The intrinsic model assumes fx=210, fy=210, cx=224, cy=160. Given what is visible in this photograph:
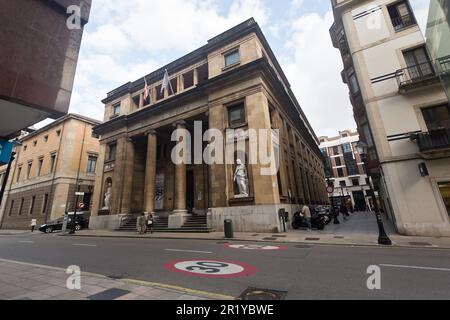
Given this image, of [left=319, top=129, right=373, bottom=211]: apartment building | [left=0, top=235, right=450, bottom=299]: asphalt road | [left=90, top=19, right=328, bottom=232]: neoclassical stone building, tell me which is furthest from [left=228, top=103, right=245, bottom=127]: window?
[left=319, top=129, right=373, bottom=211]: apartment building

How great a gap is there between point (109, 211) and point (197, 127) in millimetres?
13202

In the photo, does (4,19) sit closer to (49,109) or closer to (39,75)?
(39,75)

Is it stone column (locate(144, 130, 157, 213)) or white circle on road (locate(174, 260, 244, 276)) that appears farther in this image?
stone column (locate(144, 130, 157, 213))

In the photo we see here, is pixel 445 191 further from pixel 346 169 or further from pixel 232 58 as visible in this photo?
pixel 346 169

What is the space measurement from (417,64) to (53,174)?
42.1 m

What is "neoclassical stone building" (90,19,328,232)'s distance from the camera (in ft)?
52.4

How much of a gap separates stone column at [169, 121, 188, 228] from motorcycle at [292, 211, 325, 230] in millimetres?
A: 9137

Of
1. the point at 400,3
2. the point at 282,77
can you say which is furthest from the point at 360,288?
the point at 282,77

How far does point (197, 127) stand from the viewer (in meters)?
21.6

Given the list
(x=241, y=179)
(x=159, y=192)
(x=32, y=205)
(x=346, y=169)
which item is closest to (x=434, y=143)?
(x=241, y=179)

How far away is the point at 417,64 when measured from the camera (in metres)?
12.5

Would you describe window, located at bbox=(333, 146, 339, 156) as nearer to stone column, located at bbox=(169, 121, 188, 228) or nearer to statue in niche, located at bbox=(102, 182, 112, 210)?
stone column, located at bbox=(169, 121, 188, 228)

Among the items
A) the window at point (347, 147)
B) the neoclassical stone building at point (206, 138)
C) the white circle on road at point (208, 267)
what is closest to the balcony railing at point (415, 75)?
the neoclassical stone building at point (206, 138)

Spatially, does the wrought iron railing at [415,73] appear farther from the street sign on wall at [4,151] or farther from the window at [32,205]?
the window at [32,205]
